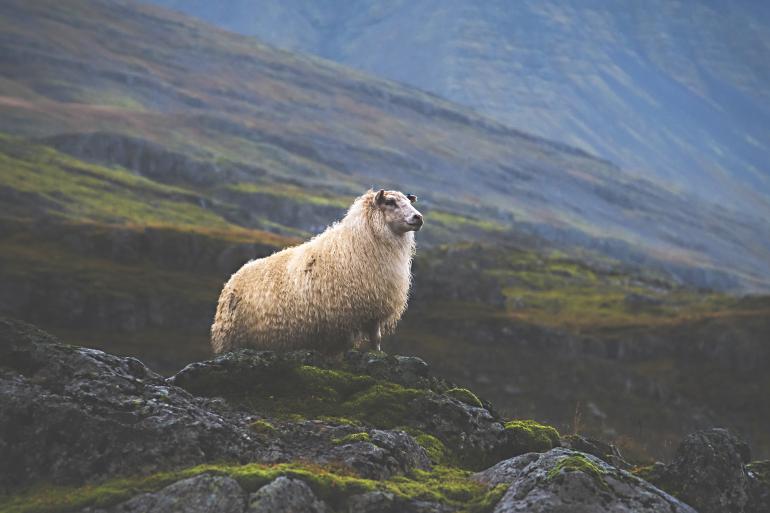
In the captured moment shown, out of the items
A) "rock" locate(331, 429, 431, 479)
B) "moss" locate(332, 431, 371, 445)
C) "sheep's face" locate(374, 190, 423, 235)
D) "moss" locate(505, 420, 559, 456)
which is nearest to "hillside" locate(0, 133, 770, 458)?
"sheep's face" locate(374, 190, 423, 235)

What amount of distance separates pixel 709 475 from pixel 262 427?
6.79m

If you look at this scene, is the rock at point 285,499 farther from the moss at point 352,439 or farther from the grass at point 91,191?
the grass at point 91,191

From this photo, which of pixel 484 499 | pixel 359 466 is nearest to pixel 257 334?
pixel 359 466

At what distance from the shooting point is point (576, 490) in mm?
10703

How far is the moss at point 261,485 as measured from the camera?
10.4 m

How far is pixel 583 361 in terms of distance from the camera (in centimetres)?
8094

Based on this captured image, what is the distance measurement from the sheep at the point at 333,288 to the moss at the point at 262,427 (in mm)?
5651

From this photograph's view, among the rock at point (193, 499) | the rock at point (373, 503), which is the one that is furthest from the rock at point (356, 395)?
the rock at point (193, 499)

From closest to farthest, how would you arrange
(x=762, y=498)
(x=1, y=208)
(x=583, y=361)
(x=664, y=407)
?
(x=762, y=498) < (x=664, y=407) < (x=583, y=361) < (x=1, y=208)

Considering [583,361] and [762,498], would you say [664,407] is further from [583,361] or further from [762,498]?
[762,498]

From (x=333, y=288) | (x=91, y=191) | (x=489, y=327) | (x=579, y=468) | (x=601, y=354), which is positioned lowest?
(x=601, y=354)

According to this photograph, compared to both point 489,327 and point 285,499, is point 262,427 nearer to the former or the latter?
point 285,499

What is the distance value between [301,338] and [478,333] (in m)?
68.3

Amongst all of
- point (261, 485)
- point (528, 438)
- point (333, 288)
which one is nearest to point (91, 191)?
point (333, 288)
